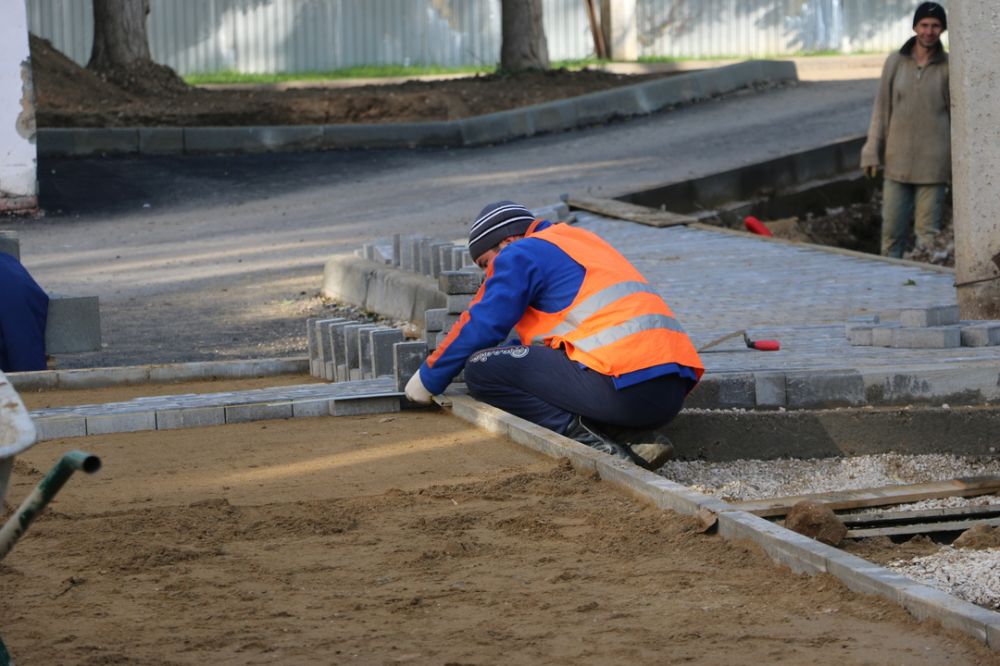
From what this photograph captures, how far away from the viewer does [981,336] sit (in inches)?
301

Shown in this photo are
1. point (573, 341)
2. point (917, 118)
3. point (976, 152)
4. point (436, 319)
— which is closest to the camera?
point (573, 341)

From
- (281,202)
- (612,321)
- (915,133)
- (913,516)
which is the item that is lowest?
(913,516)

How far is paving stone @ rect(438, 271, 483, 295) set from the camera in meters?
7.11

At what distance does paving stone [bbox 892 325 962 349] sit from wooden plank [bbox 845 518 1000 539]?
2.39 m

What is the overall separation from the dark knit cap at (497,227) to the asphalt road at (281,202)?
3545 millimetres

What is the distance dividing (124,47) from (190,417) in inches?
556

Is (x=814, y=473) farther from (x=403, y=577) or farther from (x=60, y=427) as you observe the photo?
(x=60, y=427)

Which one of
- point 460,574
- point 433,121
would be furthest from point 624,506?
point 433,121

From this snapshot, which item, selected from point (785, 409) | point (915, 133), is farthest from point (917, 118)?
point (785, 409)

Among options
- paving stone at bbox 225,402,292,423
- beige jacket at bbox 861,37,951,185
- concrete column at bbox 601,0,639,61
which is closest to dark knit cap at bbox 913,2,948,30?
beige jacket at bbox 861,37,951,185

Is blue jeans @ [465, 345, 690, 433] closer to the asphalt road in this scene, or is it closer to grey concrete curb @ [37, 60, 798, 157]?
the asphalt road

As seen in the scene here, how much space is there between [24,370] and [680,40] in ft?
67.9

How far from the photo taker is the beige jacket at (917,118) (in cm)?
1158

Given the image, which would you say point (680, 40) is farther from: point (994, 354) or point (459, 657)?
point (459, 657)
